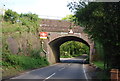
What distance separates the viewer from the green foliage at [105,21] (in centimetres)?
1259

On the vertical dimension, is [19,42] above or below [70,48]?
below

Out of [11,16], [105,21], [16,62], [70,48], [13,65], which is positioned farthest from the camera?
[70,48]

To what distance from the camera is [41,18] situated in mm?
37469

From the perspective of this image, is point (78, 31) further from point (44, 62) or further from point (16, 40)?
point (16, 40)

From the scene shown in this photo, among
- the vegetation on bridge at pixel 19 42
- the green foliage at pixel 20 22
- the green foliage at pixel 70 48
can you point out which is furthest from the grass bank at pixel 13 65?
the green foliage at pixel 70 48

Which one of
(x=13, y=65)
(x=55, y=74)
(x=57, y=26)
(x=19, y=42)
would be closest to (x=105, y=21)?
(x=55, y=74)

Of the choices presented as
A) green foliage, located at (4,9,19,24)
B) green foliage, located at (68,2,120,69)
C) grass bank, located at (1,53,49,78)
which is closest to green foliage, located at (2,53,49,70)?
grass bank, located at (1,53,49,78)

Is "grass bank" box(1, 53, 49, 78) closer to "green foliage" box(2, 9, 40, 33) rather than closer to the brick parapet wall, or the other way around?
"green foliage" box(2, 9, 40, 33)

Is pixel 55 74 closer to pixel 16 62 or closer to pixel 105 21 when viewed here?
pixel 16 62

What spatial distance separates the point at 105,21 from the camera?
501 inches

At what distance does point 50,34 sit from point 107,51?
2410 centimetres

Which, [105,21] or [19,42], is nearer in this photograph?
[105,21]

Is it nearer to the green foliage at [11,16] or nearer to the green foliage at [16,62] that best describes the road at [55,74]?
the green foliage at [16,62]

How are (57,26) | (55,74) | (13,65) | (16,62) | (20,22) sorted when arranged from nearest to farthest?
(55,74)
(13,65)
(16,62)
(20,22)
(57,26)
